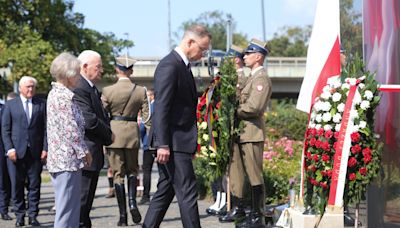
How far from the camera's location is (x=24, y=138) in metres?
11.3

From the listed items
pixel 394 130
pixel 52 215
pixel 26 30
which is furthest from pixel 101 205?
pixel 26 30

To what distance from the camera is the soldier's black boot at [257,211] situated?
989 centimetres

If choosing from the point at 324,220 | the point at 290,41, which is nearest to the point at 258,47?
the point at 324,220

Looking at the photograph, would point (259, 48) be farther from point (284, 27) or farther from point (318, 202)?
point (284, 27)

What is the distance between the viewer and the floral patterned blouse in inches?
287

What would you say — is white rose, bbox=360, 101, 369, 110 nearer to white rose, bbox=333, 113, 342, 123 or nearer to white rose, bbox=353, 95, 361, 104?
white rose, bbox=353, 95, 361, 104

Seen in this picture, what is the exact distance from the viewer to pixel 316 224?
28.2ft

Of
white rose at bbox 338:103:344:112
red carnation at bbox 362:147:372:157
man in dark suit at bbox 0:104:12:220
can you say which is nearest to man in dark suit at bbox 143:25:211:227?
white rose at bbox 338:103:344:112

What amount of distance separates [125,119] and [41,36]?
27586 mm

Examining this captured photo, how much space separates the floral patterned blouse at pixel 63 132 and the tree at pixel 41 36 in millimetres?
29001

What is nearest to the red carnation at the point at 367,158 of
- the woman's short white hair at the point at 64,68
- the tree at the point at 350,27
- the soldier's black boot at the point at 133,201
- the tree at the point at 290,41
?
the tree at the point at 350,27

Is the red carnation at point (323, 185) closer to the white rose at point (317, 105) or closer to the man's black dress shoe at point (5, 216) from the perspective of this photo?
the white rose at point (317, 105)

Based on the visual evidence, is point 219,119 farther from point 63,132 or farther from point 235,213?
point 63,132

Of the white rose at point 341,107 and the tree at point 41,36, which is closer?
the white rose at point 341,107
